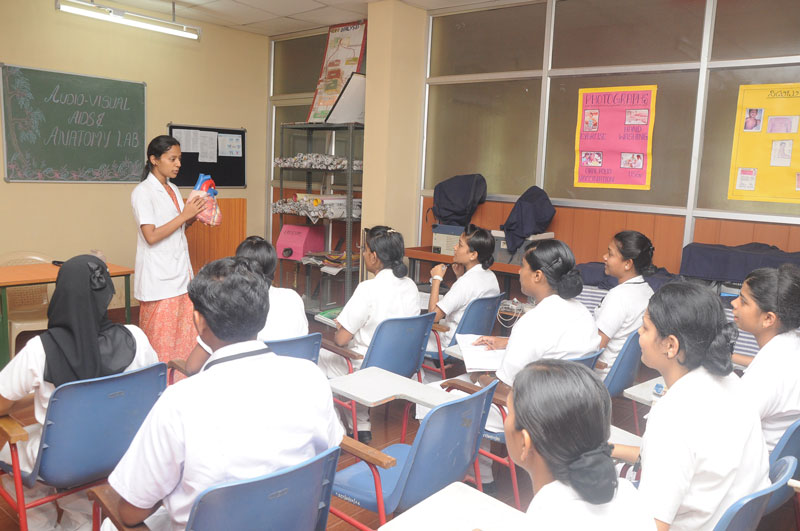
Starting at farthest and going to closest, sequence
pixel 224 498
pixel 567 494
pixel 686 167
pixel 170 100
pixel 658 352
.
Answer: pixel 170 100 < pixel 686 167 < pixel 658 352 < pixel 224 498 < pixel 567 494

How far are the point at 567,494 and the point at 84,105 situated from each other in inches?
217

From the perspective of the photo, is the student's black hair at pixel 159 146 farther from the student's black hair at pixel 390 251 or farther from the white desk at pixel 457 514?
the white desk at pixel 457 514

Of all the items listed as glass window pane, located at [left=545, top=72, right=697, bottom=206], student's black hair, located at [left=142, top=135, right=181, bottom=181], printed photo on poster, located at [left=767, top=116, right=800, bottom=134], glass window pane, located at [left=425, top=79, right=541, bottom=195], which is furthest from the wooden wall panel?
printed photo on poster, located at [left=767, top=116, right=800, bottom=134]

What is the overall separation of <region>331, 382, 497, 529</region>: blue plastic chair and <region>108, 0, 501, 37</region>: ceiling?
4.11m

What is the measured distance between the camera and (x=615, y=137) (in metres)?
4.49

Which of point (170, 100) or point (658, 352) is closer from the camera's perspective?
point (658, 352)

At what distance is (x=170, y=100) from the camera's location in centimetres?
595

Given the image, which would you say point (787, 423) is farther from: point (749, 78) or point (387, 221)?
point (387, 221)

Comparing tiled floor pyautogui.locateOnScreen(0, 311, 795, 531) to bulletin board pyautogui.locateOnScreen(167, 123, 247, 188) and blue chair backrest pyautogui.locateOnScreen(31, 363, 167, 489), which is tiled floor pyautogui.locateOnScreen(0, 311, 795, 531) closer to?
blue chair backrest pyautogui.locateOnScreen(31, 363, 167, 489)

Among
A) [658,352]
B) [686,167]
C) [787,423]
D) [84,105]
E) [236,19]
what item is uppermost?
[236,19]

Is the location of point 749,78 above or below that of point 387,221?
above

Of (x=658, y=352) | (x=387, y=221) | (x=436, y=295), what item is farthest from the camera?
(x=387, y=221)

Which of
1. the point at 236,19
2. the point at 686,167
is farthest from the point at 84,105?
the point at 686,167

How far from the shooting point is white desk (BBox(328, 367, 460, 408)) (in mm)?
2061
